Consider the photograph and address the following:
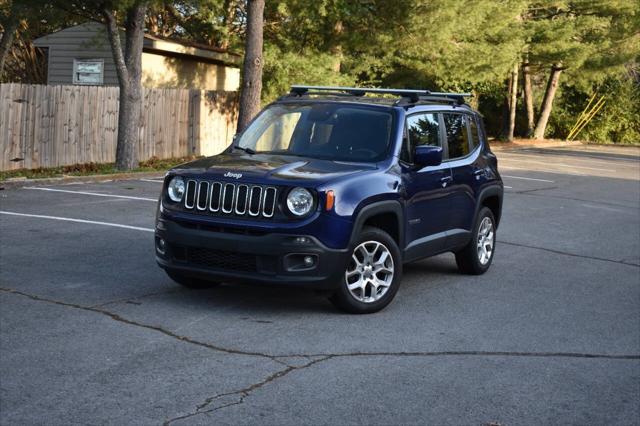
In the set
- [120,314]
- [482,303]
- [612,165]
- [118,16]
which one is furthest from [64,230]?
[612,165]

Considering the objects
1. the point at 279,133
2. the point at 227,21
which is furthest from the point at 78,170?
the point at 279,133

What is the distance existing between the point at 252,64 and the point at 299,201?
16628 mm

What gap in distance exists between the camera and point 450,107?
33.3 ft

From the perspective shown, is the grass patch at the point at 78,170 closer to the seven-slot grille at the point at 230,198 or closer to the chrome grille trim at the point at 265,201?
the seven-slot grille at the point at 230,198

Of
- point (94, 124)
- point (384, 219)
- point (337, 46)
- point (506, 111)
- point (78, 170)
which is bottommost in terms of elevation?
point (78, 170)

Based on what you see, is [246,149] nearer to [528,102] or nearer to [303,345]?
[303,345]

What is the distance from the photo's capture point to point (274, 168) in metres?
8.16

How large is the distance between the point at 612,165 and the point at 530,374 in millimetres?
26933

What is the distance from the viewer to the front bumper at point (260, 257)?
305 inches

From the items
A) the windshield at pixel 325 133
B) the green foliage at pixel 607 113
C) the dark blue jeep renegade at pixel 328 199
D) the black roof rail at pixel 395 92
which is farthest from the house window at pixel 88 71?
the green foliage at pixel 607 113

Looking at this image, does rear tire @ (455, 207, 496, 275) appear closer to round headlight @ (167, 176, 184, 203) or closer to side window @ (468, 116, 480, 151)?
side window @ (468, 116, 480, 151)

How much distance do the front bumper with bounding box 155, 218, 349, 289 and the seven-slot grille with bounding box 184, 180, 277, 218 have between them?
0.16 meters

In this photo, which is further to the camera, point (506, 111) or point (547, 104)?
point (547, 104)

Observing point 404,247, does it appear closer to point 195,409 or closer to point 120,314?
point 120,314
